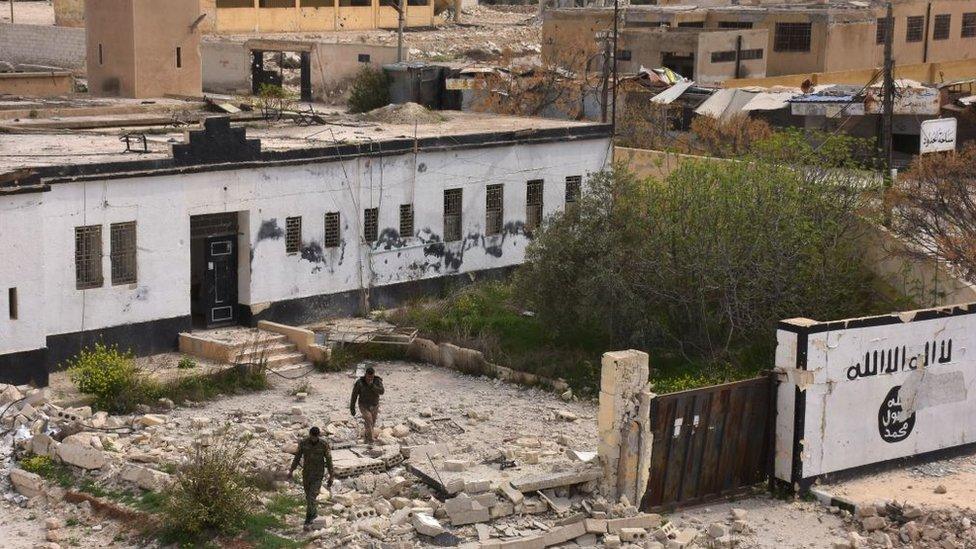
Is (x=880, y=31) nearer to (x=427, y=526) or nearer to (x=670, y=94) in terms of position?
(x=670, y=94)

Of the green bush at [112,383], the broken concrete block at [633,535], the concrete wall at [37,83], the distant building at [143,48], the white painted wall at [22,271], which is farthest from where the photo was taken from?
the concrete wall at [37,83]

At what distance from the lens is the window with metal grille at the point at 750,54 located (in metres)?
50.8

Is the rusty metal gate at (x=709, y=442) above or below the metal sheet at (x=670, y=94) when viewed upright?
below

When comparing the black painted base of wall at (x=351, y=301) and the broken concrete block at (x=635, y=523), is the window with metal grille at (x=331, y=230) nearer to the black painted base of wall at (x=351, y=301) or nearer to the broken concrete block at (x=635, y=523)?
the black painted base of wall at (x=351, y=301)

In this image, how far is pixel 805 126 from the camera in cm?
3859

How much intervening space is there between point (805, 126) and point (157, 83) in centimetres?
1573

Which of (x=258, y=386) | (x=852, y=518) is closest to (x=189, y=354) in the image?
(x=258, y=386)

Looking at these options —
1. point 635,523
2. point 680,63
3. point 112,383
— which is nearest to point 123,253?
point 112,383

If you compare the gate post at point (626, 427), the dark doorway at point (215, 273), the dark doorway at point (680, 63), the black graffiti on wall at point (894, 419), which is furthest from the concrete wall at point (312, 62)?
the gate post at point (626, 427)

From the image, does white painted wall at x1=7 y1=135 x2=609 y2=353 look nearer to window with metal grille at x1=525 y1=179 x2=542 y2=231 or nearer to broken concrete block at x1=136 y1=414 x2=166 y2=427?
window with metal grille at x1=525 y1=179 x2=542 y2=231

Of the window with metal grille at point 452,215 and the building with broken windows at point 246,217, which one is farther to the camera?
the window with metal grille at point 452,215

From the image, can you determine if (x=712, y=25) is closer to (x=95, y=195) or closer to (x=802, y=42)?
(x=802, y=42)

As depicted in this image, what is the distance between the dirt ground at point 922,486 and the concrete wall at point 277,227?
36.4ft

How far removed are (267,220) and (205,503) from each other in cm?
1009
